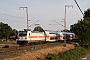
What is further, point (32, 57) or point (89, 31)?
point (89, 31)

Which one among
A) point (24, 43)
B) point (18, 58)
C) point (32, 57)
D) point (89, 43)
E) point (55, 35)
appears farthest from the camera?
point (55, 35)

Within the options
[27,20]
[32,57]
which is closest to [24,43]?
[27,20]

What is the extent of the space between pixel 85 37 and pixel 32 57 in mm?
40456

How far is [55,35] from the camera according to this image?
7719 cm

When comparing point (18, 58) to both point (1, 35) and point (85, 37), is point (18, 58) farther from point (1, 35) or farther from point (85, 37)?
point (1, 35)

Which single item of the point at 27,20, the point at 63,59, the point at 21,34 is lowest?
the point at 63,59

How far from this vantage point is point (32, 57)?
21953 mm

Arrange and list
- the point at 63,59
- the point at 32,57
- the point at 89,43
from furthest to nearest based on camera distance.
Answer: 1. the point at 89,43
2. the point at 63,59
3. the point at 32,57

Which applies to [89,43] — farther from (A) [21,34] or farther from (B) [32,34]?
(A) [21,34]

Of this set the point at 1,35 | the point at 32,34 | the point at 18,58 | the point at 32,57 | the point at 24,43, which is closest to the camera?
the point at 18,58

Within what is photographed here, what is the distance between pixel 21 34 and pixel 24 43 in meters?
1.99

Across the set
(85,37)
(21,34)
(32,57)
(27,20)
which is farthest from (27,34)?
(32,57)

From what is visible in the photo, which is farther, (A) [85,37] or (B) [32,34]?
(A) [85,37]

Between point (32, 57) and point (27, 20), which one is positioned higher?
point (27, 20)
